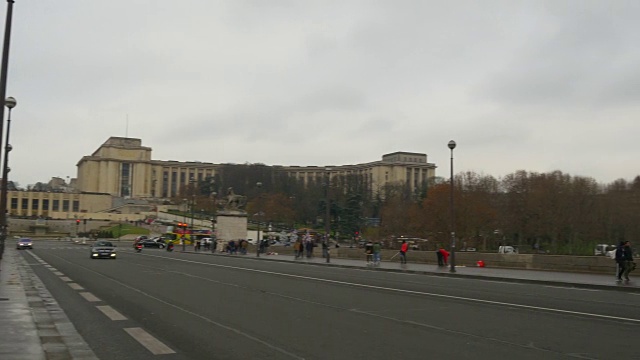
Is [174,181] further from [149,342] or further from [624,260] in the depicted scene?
[149,342]


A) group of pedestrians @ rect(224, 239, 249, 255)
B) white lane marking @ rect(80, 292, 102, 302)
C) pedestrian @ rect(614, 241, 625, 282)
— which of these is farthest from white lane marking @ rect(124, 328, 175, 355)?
group of pedestrians @ rect(224, 239, 249, 255)

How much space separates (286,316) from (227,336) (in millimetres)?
2846

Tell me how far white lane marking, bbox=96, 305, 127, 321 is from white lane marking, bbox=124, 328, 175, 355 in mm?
1717

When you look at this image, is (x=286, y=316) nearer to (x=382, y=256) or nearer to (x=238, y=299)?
(x=238, y=299)

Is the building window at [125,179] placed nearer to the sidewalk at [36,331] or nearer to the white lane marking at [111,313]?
the sidewalk at [36,331]

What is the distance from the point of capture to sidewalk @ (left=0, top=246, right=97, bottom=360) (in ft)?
30.2

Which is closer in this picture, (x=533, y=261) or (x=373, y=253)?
(x=533, y=261)

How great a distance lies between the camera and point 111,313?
46.0 feet

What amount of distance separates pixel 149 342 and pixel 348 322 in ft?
13.3

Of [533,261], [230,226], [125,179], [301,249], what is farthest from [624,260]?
[125,179]

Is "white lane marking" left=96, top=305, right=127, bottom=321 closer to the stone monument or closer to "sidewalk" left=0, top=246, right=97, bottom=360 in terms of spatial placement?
"sidewalk" left=0, top=246, right=97, bottom=360

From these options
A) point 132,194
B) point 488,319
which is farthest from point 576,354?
point 132,194

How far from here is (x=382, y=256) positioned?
162 ft

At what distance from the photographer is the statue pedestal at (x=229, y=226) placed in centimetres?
7112
